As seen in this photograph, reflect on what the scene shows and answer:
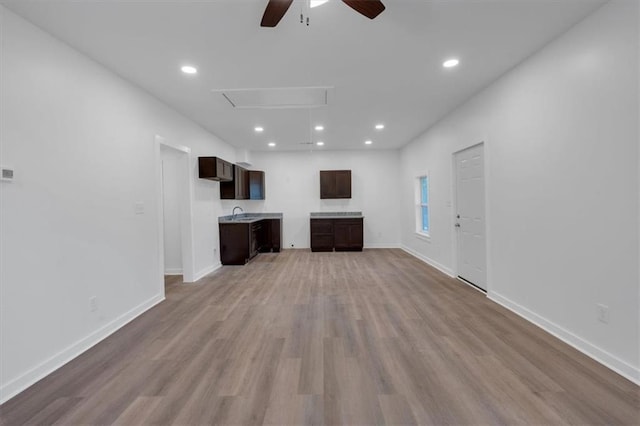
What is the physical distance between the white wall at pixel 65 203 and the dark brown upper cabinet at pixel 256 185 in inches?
131

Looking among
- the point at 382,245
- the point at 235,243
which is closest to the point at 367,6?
the point at 235,243

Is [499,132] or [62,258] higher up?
[499,132]

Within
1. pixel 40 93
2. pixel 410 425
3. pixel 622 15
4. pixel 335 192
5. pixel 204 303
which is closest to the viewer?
pixel 410 425

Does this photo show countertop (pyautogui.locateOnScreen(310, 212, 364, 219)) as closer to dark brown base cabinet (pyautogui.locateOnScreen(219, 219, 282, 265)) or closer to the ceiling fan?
dark brown base cabinet (pyautogui.locateOnScreen(219, 219, 282, 265))

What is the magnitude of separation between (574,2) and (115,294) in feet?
15.3

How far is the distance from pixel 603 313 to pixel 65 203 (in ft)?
14.3

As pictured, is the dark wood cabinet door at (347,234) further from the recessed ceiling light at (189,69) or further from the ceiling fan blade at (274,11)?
the ceiling fan blade at (274,11)

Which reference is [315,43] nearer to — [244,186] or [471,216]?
[471,216]

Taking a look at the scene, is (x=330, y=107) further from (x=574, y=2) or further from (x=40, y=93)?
(x=40, y=93)

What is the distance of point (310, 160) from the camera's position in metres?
7.13

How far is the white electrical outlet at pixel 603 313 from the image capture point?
1.95m

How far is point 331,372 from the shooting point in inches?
75.5

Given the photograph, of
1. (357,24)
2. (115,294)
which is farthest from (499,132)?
(115,294)

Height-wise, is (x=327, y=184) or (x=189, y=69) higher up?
(x=189, y=69)
